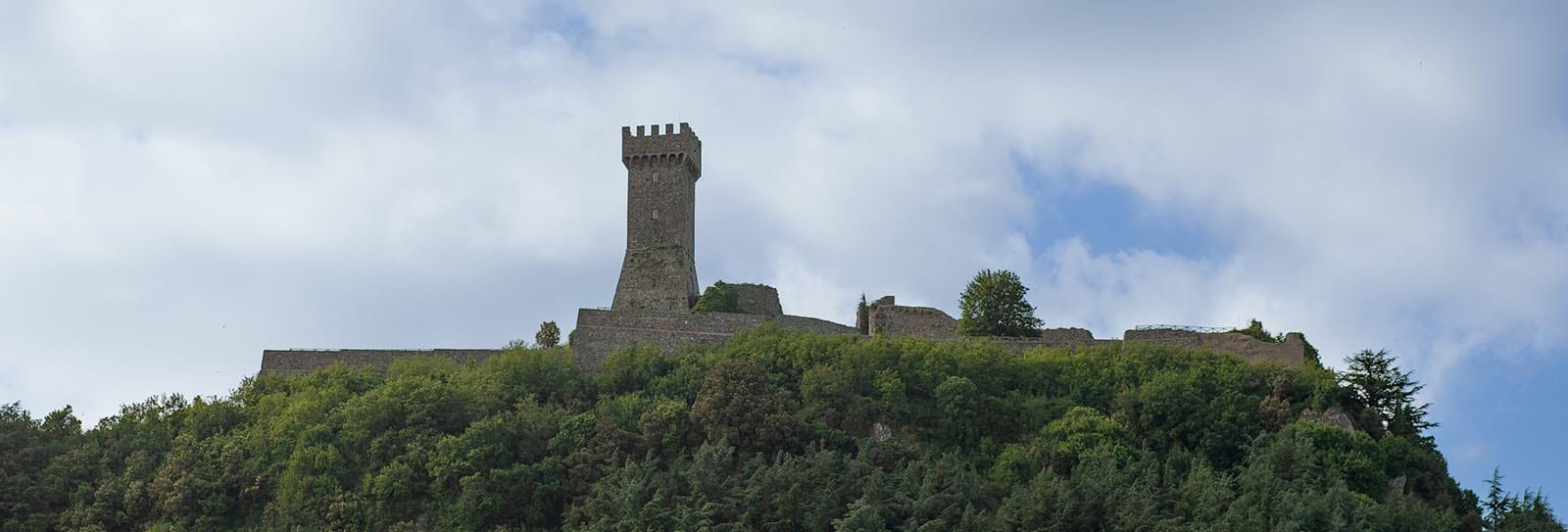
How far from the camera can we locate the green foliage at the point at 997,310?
196ft

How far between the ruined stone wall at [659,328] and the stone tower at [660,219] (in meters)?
2.69

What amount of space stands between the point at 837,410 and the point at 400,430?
1094 cm

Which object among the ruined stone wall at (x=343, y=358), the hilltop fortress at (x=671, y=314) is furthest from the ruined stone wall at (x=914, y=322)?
the ruined stone wall at (x=343, y=358)

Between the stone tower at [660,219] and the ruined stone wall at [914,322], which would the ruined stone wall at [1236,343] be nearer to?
the ruined stone wall at [914,322]

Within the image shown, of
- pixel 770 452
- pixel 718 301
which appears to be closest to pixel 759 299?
pixel 718 301

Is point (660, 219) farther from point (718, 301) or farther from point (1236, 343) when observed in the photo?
point (1236, 343)

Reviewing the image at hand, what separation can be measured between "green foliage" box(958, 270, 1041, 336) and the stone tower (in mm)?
8259

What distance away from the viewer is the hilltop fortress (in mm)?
57438

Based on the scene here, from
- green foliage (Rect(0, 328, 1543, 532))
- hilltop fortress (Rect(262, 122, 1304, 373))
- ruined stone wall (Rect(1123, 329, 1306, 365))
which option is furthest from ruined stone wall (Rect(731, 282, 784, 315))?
ruined stone wall (Rect(1123, 329, 1306, 365))

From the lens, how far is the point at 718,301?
60438 mm

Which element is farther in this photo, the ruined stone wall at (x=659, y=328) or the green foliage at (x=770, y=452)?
the ruined stone wall at (x=659, y=328)

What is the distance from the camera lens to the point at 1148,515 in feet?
153

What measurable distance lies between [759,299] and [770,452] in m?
11.7

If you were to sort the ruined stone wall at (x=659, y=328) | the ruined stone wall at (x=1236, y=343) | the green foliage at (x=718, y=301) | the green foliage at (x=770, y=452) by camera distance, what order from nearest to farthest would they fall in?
the green foliage at (x=770, y=452)
the ruined stone wall at (x=1236, y=343)
the ruined stone wall at (x=659, y=328)
the green foliage at (x=718, y=301)
